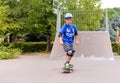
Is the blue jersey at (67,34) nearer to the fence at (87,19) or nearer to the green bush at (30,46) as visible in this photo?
the fence at (87,19)

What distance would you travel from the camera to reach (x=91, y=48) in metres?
13.6

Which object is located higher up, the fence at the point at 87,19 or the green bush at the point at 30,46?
the fence at the point at 87,19

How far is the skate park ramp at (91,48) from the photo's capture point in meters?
13.2

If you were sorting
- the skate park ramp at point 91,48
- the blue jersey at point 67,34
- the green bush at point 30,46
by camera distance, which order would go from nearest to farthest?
the blue jersey at point 67,34, the skate park ramp at point 91,48, the green bush at point 30,46

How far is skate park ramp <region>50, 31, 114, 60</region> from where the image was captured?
13.2 m

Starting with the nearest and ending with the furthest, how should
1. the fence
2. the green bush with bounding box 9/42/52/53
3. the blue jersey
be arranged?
the blue jersey, the fence, the green bush with bounding box 9/42/52/53

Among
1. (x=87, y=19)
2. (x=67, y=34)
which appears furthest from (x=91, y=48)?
(x=67, y=34)

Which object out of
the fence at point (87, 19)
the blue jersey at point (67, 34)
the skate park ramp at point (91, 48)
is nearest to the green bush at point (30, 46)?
the fence at point (87, 19)

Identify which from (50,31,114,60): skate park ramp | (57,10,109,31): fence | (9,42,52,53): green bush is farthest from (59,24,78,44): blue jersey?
(9,42,52,53): green bush

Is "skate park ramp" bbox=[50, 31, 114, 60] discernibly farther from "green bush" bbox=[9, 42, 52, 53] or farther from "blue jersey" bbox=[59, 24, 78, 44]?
"green bush" bbox=[9, 42, 52, 53]

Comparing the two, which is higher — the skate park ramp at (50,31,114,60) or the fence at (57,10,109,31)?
the fence at (57,10,109,31)

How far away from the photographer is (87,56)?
43.6ft

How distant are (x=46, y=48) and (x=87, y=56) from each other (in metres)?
8.02

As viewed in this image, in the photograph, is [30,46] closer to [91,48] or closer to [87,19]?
[87,19]
